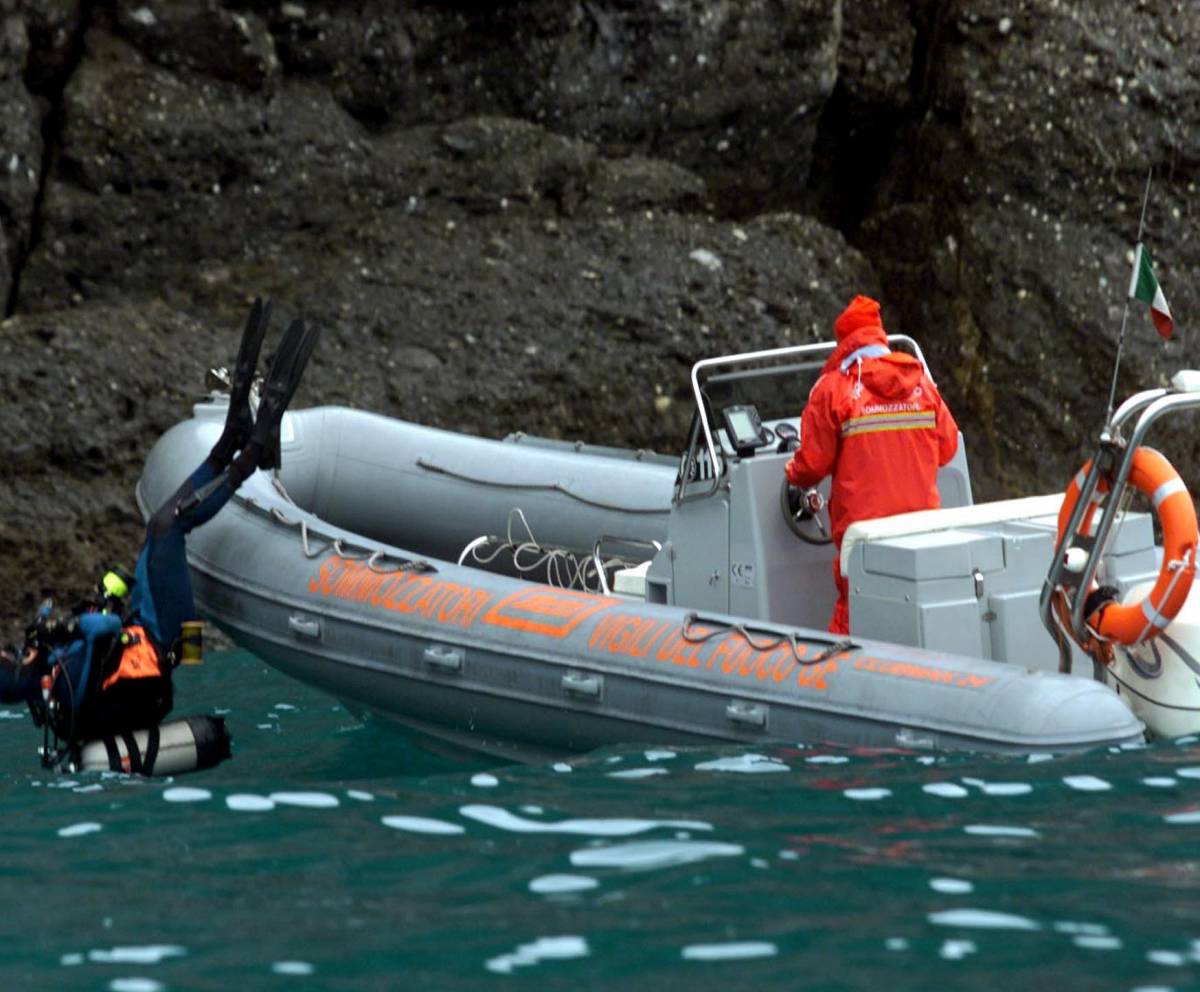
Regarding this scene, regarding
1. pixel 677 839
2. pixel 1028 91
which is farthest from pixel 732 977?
pixel 1028 91

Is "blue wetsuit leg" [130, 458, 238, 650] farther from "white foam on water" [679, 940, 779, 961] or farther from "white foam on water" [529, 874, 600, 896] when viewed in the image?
"white foam on water" [679, 940, 779, 961]

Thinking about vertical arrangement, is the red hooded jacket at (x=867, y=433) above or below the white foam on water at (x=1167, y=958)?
above

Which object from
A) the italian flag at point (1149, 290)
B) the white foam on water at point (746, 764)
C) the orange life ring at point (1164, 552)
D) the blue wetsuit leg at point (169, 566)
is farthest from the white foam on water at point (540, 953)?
the italian flag at point (1149, 290)

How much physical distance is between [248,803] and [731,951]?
1.51 meters

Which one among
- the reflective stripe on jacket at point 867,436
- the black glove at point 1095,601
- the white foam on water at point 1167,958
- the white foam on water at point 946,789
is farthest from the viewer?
the reflective stripe on jacket at point 867,436

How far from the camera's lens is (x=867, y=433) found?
524cm

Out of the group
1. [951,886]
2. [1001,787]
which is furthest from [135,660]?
[951,886]

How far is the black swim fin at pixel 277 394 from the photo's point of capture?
5.82 meters

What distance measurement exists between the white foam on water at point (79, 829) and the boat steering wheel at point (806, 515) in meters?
2.05

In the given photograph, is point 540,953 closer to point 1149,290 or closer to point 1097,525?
point 1097,525

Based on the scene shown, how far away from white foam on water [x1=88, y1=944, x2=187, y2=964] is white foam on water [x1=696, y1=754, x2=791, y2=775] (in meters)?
1.54

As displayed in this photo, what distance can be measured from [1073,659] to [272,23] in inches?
223

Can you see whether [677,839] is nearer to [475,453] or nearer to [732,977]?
[732,977]

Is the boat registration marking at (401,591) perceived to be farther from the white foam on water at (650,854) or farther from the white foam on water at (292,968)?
the white foam on water at (292,968)
